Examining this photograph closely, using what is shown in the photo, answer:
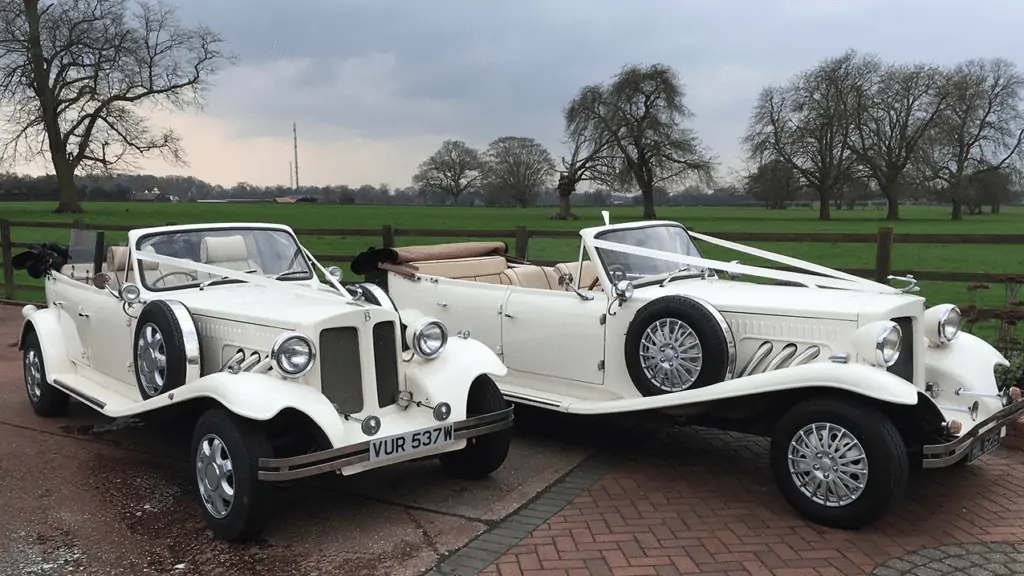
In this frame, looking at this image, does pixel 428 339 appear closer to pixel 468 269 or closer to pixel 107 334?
pixel 468 269

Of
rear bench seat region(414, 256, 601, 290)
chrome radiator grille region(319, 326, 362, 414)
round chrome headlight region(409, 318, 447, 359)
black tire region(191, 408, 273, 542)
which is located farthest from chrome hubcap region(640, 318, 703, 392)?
black tire region(191, 408, 273, 542)

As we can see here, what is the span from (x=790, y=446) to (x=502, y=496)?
1.88m

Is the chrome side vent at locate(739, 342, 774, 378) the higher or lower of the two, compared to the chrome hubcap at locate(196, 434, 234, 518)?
higher

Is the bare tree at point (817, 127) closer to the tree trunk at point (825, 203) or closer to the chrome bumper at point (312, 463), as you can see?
the tree trunk at point (825, 203)

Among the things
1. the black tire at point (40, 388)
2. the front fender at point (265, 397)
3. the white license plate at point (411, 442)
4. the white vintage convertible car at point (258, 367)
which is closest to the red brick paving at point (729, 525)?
the white license plate at point (411, 442)

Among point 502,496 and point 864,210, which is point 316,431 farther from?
point 864,210

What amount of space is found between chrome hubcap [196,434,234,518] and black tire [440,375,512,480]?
152 cm

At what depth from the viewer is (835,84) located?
181 feet

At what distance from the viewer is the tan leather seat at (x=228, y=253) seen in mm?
5961

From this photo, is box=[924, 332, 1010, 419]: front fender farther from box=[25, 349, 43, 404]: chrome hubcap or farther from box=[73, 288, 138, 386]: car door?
box=[25, 349, 43, 404]: chrome hubcap

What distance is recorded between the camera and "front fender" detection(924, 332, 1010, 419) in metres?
4.98

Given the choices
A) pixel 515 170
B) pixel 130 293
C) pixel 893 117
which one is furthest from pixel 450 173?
pixel 130 293

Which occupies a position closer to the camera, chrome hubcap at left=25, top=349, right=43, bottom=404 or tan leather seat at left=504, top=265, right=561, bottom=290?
chrome hubcap at left=25, top=349, right=43, bottom=404

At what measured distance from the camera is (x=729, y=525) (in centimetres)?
434
